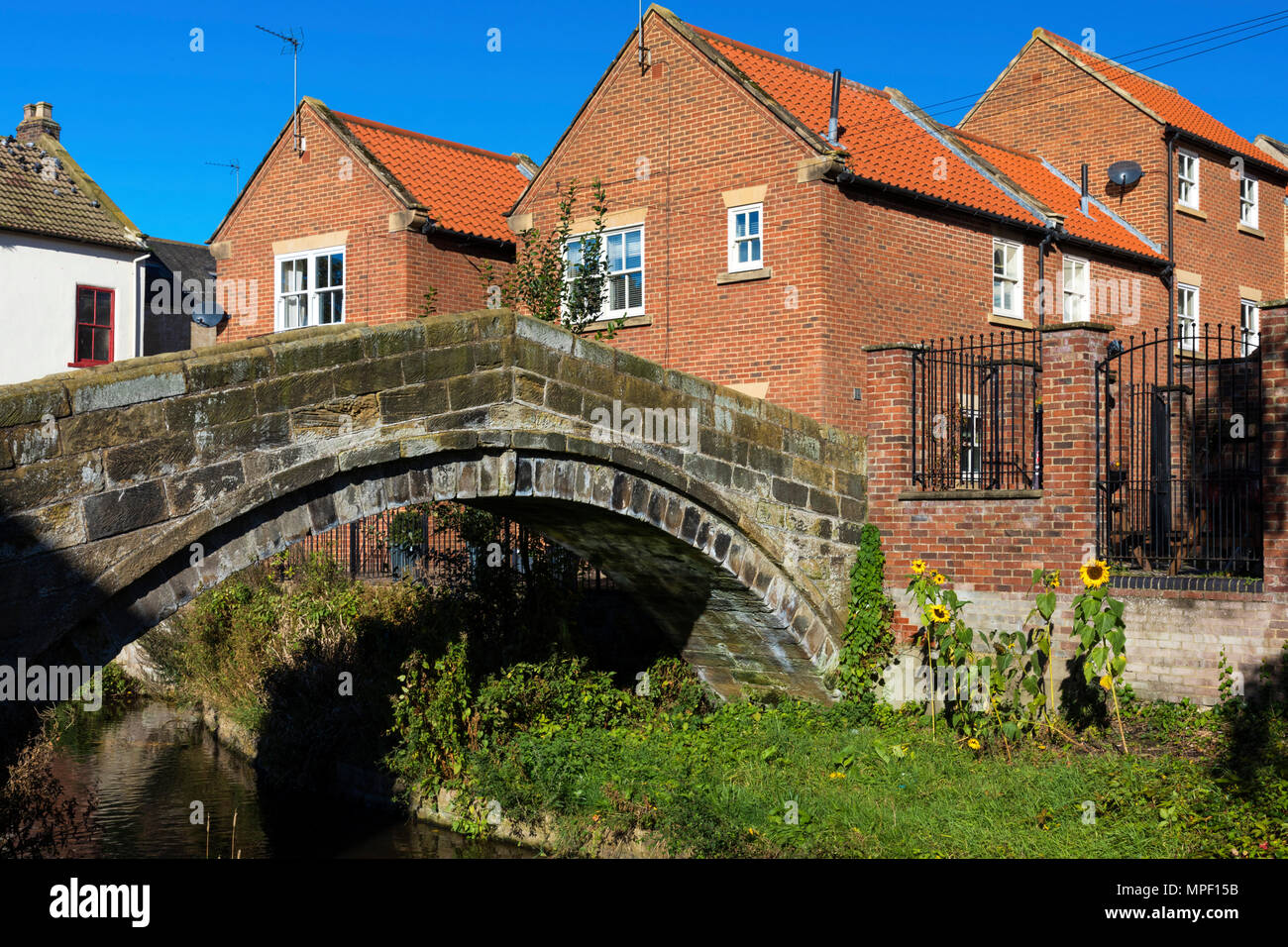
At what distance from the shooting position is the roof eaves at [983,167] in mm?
18875

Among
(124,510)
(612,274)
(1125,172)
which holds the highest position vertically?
(1125,172)

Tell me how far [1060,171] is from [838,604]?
14406 millimetres

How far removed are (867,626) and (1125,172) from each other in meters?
A: 13.0

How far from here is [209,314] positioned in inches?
882

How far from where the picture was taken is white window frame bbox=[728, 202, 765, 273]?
16.2m

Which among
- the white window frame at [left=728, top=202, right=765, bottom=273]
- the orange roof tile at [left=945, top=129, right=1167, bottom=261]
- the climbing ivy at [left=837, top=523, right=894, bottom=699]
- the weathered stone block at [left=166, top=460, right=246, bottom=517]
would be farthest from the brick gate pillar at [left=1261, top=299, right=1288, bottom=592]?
the orange roof tile at [left=945, top=129, right=1167, bottom=261]

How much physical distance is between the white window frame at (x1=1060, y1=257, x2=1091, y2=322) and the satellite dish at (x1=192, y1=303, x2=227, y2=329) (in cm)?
1454

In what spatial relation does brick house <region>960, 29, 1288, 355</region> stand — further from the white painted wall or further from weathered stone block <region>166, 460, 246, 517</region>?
weathered stone block <region>166, 460, 246, 517</region>

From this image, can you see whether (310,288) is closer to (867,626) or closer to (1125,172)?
(867,626)

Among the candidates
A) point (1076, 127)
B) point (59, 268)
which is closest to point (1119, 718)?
point (1076, 127)

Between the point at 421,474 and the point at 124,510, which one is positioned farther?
the point at 421,474

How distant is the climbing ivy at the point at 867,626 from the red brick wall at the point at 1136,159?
1225 centimetres

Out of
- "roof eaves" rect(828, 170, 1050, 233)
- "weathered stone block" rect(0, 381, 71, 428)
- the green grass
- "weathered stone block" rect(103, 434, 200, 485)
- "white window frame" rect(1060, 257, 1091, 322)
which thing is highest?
"roof eaves" rect(828, 170, 1050, 233)

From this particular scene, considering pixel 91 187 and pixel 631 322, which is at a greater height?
pixel 91 187
